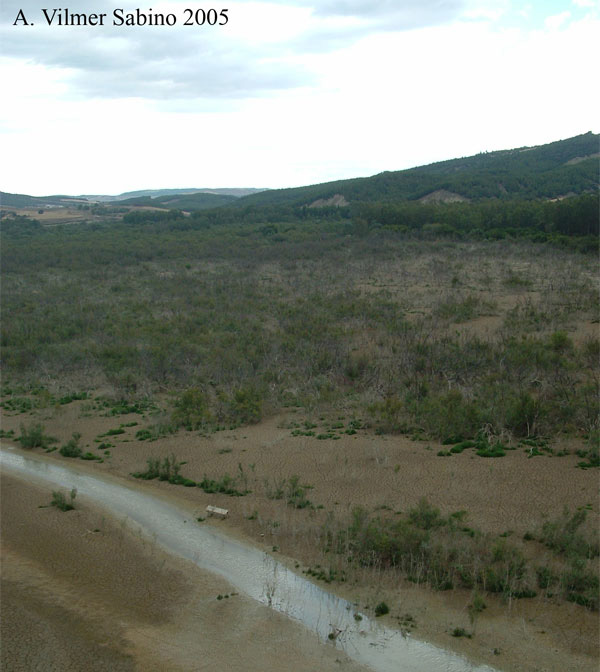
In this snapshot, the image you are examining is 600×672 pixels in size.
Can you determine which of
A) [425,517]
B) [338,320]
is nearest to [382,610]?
[425,517]

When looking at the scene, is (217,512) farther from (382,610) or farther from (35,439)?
(35,439)

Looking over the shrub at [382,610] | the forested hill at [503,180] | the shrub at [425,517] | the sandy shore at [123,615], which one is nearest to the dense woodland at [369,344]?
the shrub at [425,517]

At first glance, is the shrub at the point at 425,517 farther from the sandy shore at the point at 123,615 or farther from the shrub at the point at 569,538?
the sandy shore at the point at 123,615

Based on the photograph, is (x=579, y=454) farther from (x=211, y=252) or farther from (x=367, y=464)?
(x=211, y=252)

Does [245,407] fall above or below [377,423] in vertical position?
above

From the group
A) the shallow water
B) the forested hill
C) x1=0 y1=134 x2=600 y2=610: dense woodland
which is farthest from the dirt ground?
the forested hill
